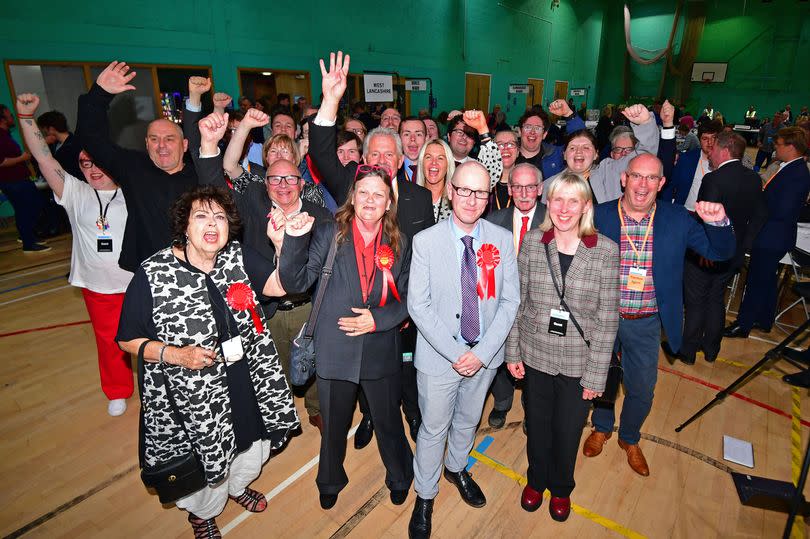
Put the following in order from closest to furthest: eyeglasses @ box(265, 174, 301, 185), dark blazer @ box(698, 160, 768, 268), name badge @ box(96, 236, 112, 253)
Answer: eyeglasses @ box(265, 174, 301, 185) < name badge @ box(96, 236, 112, 253) < dark blazer @ box(698, 160, 768, 268)

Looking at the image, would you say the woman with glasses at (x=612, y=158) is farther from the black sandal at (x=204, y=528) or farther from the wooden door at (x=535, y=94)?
the wooden door at (x=535, y=94)

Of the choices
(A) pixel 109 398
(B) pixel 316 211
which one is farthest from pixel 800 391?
(A) pixel 109 398

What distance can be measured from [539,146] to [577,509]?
365 cm

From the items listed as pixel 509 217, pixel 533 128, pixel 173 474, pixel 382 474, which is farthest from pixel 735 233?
pixel 173 474

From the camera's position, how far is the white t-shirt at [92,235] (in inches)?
132

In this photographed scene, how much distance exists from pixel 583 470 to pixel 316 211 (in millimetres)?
2757

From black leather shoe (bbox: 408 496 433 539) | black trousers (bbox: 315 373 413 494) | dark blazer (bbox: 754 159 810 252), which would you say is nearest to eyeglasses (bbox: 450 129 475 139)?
black trousers (bbox: 315 373 413 494)

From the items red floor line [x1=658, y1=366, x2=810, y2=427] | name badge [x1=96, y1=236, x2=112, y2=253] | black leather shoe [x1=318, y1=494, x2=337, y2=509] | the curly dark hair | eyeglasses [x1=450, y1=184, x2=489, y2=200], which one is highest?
eyeglasses [x1=450, y1=184, x2=489, y2=200]

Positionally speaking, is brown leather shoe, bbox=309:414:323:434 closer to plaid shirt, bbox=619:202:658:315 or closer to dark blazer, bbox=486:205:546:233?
dark blazer, bbox=486:205:546:233

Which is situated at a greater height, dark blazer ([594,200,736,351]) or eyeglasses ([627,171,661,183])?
eyeglasses ([627,171,661,183])

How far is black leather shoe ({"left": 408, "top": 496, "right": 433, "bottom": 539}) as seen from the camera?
2688 millimetres

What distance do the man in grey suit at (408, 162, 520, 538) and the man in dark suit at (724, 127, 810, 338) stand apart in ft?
13.0

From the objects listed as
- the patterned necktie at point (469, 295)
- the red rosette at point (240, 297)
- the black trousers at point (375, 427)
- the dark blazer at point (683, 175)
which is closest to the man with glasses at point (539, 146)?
the dark blazer at point (683, 175)

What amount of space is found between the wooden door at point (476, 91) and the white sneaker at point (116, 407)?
17.0 meters
